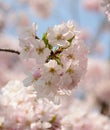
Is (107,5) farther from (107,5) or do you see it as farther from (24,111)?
(24,111)

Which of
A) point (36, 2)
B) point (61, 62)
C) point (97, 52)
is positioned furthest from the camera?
point (97, 52)

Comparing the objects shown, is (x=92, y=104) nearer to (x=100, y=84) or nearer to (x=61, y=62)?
(x=100, y=84)

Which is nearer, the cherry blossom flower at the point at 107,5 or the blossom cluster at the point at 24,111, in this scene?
the cherry blossom flower at the point at 107,5

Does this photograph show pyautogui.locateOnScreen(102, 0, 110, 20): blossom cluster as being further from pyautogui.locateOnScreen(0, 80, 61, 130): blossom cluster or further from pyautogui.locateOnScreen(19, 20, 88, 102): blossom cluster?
pyautogui.locateOnScreen(0, 80, 61, 130): blossom cluster

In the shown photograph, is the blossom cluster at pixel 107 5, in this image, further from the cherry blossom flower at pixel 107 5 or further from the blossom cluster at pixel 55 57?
the blossom cluster at pixel 55 57

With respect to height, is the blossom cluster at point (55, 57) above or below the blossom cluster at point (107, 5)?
below

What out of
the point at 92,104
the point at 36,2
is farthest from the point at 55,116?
the point at 36,2

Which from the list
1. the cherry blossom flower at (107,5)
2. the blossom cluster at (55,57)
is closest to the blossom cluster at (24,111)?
the blossom cluster at (55,57)
